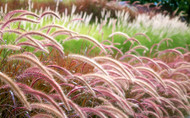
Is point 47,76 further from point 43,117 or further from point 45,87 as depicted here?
point 45,87

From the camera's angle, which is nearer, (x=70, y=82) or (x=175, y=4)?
(x=70, y=82)

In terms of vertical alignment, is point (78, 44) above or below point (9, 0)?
below

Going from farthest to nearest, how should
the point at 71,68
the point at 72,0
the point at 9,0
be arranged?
1. the point at 72,0
2. the point at 9,0
3. the point at 71,68

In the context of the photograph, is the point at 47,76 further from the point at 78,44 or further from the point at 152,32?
the point at 152,32

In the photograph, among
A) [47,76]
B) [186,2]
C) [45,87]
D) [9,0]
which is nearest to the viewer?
[47,76]

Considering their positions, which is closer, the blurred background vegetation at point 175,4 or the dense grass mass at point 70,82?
the dense grass mass at point 70,82

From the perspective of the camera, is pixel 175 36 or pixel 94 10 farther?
pixel 94 10

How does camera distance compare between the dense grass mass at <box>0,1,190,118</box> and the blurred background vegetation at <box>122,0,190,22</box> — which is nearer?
the dense grass mass at <box>0,1,190,118</box>

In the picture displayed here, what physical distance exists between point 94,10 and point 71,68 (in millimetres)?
5824

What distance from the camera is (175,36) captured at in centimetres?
707

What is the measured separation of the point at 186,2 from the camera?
13.5 meters

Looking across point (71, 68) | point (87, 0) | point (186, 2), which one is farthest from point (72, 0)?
point (186, 2)

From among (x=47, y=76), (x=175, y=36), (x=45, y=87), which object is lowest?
(x=175, y=36)

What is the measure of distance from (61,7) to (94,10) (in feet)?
4.11
